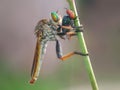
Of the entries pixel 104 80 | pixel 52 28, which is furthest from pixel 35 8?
pixel 52 28

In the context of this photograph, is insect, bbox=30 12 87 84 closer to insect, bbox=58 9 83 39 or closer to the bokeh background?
insect, bbox=58 9 83 39

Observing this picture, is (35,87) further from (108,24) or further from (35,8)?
(108,24)

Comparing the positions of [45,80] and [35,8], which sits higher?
[35,8]

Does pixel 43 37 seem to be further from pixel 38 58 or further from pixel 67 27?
pixel 67 27

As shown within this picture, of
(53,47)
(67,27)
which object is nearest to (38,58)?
(67,27)

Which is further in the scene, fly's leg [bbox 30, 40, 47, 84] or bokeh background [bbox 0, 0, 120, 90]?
bokeh background [bbox 0, 0, 120, 90]

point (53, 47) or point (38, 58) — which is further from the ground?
point (53, 47)

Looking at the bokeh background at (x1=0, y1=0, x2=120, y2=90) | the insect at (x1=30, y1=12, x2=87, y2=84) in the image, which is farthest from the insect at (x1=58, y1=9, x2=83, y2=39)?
the bokeh background at (x1=0, y1=0, x2=120, y2=90)

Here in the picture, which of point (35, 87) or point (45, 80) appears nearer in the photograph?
point (35, 87)
